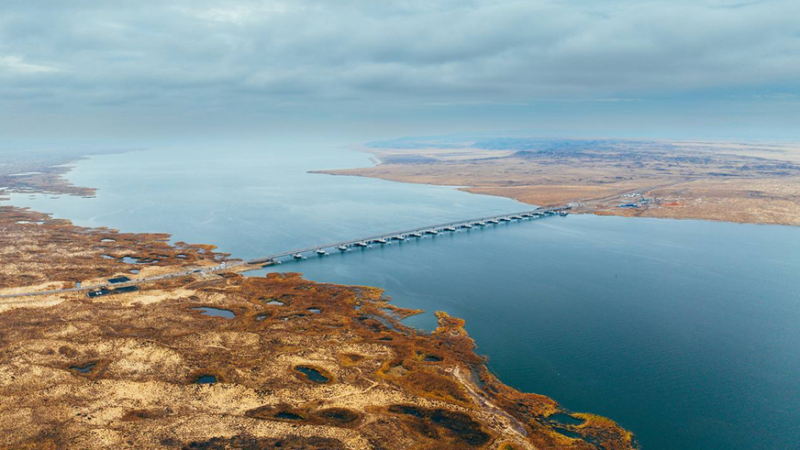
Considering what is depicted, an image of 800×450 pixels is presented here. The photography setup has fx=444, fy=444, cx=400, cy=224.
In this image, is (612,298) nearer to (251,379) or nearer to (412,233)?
(251,379)

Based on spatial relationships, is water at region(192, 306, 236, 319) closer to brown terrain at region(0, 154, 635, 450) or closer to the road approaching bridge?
brown terrain at region(0, 154, 635, 450)

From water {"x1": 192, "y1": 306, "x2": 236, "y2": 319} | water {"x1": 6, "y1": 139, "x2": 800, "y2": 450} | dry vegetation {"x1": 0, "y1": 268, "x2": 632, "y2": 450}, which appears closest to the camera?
dry vegetation {"x1": 0, "y1": 268, "x2": 632, "y2": 450}

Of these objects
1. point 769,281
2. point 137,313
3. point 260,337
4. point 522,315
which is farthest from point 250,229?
point 769,281

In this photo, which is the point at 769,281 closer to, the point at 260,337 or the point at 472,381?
the point at 472,381

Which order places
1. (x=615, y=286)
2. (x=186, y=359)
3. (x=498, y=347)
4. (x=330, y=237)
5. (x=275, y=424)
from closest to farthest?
(x=275, y=424) < (x=186, y=359) < (x=498, y=347) < (x=615, y=286) < (x=330, y=237)

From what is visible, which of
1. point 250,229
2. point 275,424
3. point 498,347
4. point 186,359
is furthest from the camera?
point 250,229

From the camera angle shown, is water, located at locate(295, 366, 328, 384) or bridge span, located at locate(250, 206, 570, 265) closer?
water, located at locate(295, 366, 328, 384)

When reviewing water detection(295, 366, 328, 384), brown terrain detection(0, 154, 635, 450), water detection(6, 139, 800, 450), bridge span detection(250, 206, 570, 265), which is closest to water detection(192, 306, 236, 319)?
brown terrain detection(0, 154, 635, 450)
